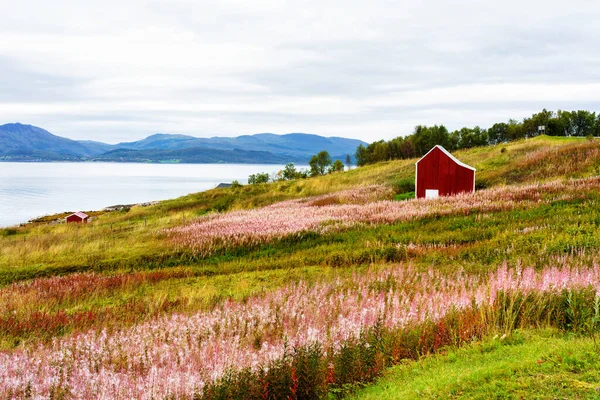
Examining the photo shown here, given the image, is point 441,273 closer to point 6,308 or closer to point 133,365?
point 133,365

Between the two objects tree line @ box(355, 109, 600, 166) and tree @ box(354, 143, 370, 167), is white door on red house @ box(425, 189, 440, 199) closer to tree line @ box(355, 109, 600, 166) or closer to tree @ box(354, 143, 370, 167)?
tree line @ box(355, 109, 600, 166)

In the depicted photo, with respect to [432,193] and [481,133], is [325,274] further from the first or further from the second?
[481,133]

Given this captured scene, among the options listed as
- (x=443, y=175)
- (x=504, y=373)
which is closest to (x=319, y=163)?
(x=443, y=175)

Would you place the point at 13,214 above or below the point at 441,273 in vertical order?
Answer: below

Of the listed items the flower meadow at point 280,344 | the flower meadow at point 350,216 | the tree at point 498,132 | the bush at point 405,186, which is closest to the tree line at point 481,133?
the tree at point 498,132

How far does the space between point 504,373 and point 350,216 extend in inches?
680

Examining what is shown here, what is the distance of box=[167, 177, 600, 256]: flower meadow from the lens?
18547 millimetres

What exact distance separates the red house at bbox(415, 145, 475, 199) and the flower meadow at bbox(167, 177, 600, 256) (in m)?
6.75

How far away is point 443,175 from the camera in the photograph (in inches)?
1208

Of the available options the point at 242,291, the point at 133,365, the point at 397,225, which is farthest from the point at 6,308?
the point at 397,225

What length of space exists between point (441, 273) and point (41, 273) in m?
13.4

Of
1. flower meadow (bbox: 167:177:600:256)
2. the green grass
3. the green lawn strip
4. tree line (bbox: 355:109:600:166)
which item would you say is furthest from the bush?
tree line (bbox: 355:109:600:166)

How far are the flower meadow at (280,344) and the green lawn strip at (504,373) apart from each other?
1.39ft

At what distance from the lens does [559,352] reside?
4801 mm
